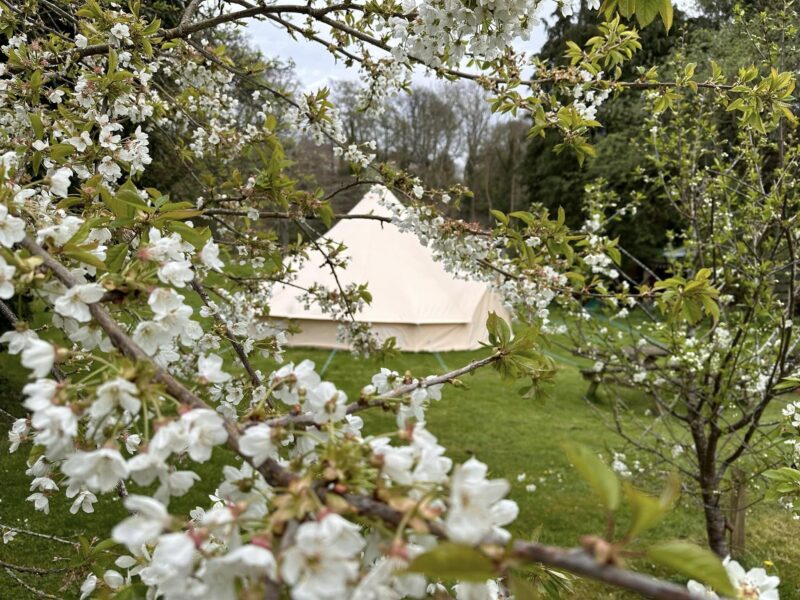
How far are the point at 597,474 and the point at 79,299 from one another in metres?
0.72

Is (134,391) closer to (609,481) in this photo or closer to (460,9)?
(609,481)

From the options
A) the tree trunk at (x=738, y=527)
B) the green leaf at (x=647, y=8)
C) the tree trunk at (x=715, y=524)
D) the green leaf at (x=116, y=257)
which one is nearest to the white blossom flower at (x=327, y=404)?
the green leaf at (x=116, y=257)

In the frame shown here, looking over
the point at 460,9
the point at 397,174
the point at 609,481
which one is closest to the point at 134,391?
the point at 609,481

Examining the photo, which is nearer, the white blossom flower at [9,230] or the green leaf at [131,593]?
the white blossom flower at [9,230]

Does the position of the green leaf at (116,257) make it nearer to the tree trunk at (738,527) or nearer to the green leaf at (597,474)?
the green leaf at (597,474)

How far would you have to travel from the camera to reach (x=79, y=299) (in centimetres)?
84

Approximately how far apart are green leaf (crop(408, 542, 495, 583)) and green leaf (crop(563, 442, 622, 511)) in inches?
5.1

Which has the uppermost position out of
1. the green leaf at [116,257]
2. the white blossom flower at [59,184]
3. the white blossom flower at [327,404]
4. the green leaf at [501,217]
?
the green leaf at [501,217]

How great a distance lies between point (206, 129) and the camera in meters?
3.32

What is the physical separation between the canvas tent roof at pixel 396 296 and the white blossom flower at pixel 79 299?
370 inches

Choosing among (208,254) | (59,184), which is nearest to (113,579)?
(208,254)

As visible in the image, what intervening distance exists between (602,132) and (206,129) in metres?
17.9

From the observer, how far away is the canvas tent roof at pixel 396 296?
1055 centimetres

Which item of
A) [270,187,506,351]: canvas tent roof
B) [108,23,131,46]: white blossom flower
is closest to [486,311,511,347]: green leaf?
[108,23,131,46]: white blossom flower
